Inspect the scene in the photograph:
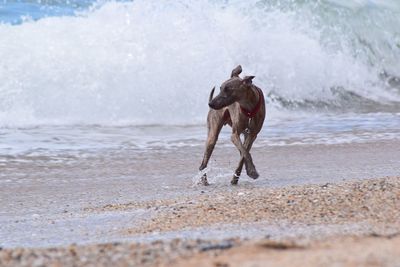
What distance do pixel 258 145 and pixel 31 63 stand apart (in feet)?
15.2

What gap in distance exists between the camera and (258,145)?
11.4m

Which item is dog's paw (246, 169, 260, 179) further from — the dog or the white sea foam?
the white sea foam

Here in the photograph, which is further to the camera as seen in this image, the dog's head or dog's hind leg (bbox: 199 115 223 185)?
dog's hind leg (bbox: 199 115 223 185)

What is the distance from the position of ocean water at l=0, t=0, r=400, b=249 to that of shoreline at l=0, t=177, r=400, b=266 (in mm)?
502

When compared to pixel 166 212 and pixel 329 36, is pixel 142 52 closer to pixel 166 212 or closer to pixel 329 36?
pixel 329 36

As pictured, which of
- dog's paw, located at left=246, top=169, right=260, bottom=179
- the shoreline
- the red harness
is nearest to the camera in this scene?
the shoreline

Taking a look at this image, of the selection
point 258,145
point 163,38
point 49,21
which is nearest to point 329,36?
point 163,38

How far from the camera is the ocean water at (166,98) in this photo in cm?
909

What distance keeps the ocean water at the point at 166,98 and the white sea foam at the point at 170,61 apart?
3 centimetres

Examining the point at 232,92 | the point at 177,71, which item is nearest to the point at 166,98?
the point at 177,71

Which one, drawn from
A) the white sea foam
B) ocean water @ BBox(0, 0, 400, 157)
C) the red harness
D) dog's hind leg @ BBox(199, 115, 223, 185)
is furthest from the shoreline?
the white sea foam

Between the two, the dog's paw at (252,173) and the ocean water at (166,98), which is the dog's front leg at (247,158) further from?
the ocean water at (166,98)

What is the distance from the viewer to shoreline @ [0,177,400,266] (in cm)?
451

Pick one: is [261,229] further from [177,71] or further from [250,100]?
[177,71]
